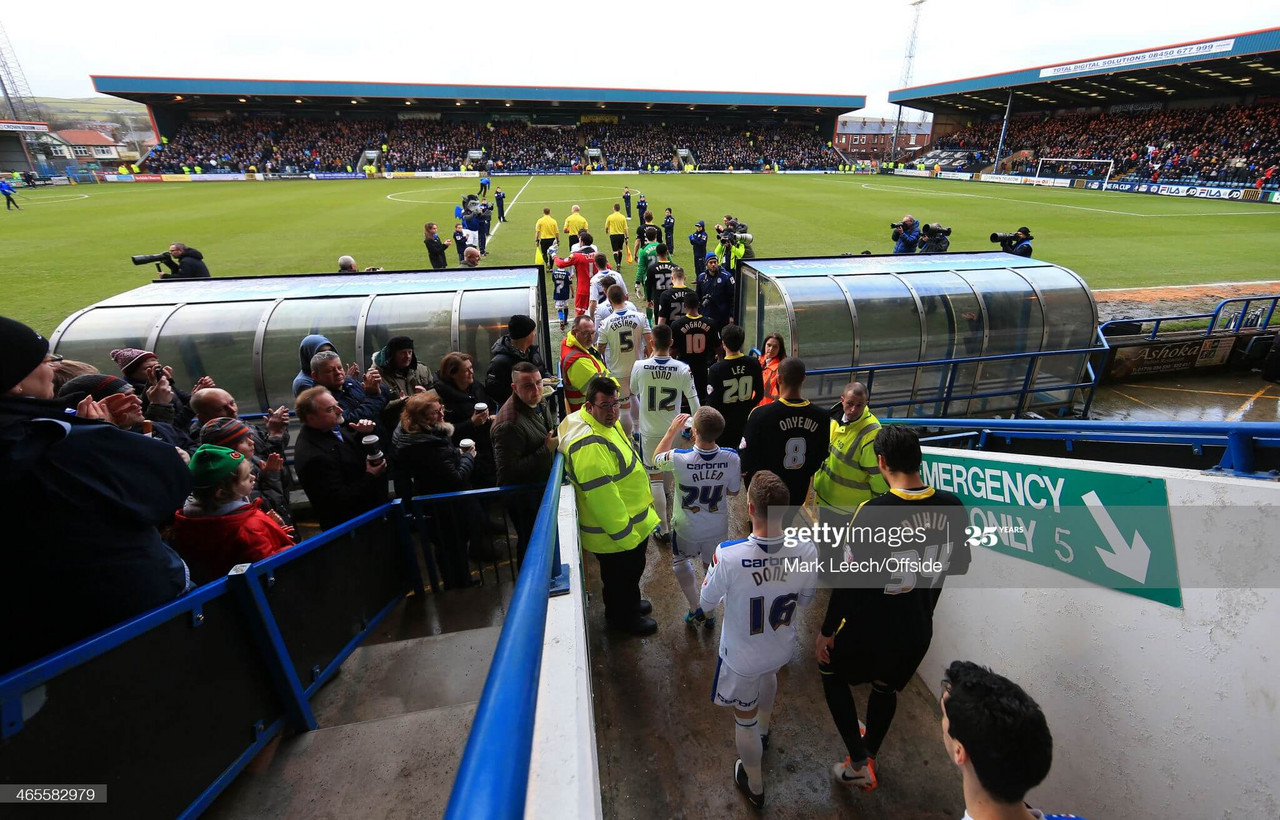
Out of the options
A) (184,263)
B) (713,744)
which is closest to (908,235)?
(713,744)

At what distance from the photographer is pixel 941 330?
336 inches

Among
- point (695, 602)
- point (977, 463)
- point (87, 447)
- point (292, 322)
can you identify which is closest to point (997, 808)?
point (977, 463)

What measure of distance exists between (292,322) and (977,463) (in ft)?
26.0

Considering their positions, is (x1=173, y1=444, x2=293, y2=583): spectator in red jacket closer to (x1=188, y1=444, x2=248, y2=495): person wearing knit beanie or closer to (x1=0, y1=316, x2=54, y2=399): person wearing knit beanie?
(x1=188, y1=444, x2=248, y2=495): person wearing knit beanie

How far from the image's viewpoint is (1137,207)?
103ft

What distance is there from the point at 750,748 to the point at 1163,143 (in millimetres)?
67597

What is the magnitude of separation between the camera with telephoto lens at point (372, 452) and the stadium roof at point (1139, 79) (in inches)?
2187

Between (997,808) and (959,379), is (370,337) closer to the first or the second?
(997,808)

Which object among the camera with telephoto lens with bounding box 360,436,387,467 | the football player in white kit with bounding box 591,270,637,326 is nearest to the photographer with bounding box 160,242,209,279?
the football player in white kit with bounding box 591,270,637,326

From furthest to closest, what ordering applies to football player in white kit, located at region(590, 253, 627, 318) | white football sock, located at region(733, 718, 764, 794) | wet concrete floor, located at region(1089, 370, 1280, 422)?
wet concrete floor, located at region(1089, 370, 1280, 422) < football player in white kit, located at region(590, 253, 627, 318) < white football sock, located at region(733, 718, 764, 794)

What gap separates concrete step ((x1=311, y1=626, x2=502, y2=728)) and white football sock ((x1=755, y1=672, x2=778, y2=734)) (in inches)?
68.4

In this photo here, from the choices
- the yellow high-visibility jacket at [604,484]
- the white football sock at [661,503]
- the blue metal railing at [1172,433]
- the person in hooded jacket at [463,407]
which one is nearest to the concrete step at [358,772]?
the yellow high-visibility jacket at [604,484]

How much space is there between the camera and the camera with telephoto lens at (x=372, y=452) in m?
4.07

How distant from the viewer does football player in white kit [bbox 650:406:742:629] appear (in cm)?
393
